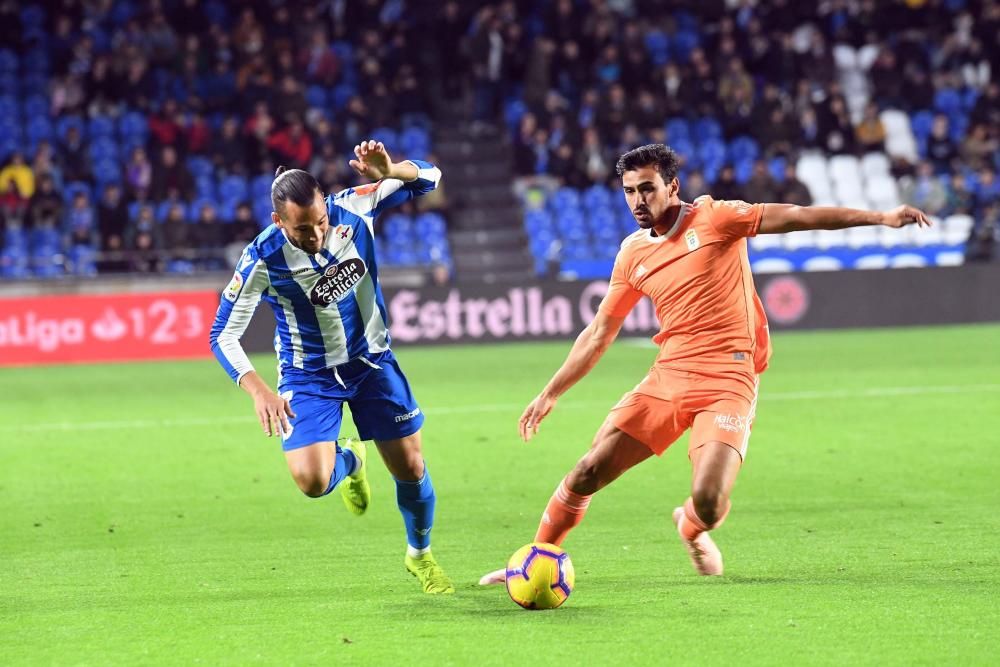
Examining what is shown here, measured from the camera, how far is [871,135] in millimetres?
25828

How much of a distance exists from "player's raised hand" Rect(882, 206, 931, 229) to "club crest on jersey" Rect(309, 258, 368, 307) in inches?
89.0

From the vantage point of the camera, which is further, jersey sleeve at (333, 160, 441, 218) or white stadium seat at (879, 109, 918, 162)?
white stadium seat at (879, 109, 918, 162)

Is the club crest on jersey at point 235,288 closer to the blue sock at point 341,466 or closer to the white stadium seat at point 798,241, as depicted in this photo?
the blue sock at point 341,466

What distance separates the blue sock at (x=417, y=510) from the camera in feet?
21.3

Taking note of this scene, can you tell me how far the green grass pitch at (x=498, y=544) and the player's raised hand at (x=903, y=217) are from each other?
1.51m

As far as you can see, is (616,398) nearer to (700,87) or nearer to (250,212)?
(250,212)

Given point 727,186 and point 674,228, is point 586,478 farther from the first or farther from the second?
point 727,186

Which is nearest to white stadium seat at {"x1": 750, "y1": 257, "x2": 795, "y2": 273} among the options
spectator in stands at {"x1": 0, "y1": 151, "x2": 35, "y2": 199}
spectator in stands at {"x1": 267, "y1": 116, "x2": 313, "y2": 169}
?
spectator in stands at {"x1": 267, "y1": 116, "x2": 313, "y2": 169}

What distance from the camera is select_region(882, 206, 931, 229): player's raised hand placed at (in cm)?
555

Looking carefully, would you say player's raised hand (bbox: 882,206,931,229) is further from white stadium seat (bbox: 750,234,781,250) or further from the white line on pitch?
white stadium seat (bbox: 750,234,781,250)

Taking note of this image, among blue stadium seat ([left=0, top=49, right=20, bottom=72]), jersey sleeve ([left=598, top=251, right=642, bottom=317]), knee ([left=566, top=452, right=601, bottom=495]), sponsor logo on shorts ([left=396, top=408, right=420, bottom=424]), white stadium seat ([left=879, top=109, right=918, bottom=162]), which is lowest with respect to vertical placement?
knee ([left=566, top=452, right=601, bottom=495])

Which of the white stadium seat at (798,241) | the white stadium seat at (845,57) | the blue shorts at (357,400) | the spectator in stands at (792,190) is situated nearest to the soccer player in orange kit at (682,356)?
the blue shorts at (357,400)

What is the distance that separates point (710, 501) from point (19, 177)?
18.2 m

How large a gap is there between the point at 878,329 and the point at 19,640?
1762 cm
